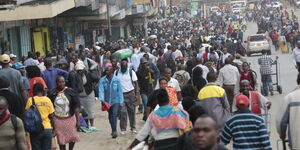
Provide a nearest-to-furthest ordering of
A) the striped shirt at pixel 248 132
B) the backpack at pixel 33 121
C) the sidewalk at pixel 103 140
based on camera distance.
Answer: the striped shirt at pixel 248 132 < the backpack at pixel 33 121 < the sidewalk at pixel 103 140

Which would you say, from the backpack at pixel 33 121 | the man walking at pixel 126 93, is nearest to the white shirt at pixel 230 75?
the man walking at pixel 126 93

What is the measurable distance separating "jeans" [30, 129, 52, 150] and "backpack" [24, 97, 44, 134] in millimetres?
99

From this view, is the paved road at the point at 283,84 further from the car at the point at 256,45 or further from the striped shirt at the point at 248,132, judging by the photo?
the striped shirt at the point at 248,132

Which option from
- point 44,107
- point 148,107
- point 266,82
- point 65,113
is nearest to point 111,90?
point 65,113

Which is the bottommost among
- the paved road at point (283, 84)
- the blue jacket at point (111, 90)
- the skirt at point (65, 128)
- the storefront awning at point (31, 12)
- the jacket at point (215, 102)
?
the paved road at point (283, 84)

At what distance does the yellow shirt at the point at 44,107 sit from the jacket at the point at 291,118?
369 cm

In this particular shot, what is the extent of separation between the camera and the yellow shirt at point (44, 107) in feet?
39.6

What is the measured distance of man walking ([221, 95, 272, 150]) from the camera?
932 cm

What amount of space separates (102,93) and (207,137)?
9.49 meters

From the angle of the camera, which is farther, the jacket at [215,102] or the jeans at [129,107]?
the jeans at [129,107]

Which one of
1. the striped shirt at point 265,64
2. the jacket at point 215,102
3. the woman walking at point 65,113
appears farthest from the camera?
the striped shirt at point 265,64

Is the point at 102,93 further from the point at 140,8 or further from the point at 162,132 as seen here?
the point at 140,8

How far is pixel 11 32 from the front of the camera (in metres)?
30.6

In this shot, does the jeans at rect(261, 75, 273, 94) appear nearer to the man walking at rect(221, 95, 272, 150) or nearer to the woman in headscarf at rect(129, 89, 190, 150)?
the woman in headscarf at rect(129, 89, 190, 150)
